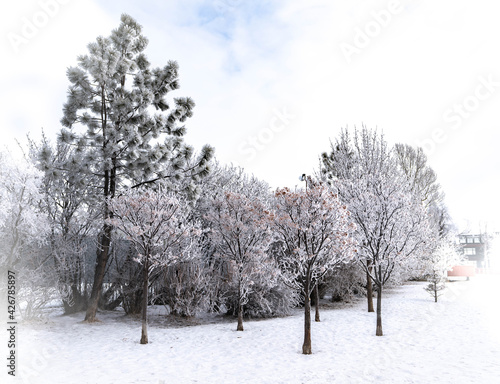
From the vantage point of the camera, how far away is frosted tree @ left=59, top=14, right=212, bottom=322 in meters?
12.9

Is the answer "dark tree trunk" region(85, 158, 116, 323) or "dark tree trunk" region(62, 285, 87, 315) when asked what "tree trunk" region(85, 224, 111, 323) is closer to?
"dark tree trunk" region(85, 158, 116, 323)

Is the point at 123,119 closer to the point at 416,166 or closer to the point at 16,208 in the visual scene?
the point at 16,208

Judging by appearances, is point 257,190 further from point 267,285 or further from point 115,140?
point 115,140

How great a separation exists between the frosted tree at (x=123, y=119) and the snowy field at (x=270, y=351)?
346 centimetres

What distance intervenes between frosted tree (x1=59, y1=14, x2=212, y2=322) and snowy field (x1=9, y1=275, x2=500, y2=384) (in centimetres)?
346

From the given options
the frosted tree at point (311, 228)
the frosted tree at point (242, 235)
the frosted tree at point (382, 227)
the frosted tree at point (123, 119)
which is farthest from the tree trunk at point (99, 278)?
the frosted tree at point (382, 227)

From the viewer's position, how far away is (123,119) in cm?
1374

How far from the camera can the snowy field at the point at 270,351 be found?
6.71 m

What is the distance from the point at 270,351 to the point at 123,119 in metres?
10.5

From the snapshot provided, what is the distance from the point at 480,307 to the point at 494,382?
395 inches

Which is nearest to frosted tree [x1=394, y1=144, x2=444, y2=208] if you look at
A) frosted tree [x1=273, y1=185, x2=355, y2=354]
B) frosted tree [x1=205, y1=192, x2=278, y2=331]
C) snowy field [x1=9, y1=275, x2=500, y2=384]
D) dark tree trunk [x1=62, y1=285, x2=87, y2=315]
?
snowy field [x1=9, y1=275, x2=500, y2=384]

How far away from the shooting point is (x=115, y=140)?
13.0 meters

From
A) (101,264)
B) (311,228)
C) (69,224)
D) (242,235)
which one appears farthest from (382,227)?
(69,224)

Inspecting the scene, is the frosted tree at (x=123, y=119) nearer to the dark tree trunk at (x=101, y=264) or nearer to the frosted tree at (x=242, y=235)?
the dark tree trunk at (x=101, y=264)
